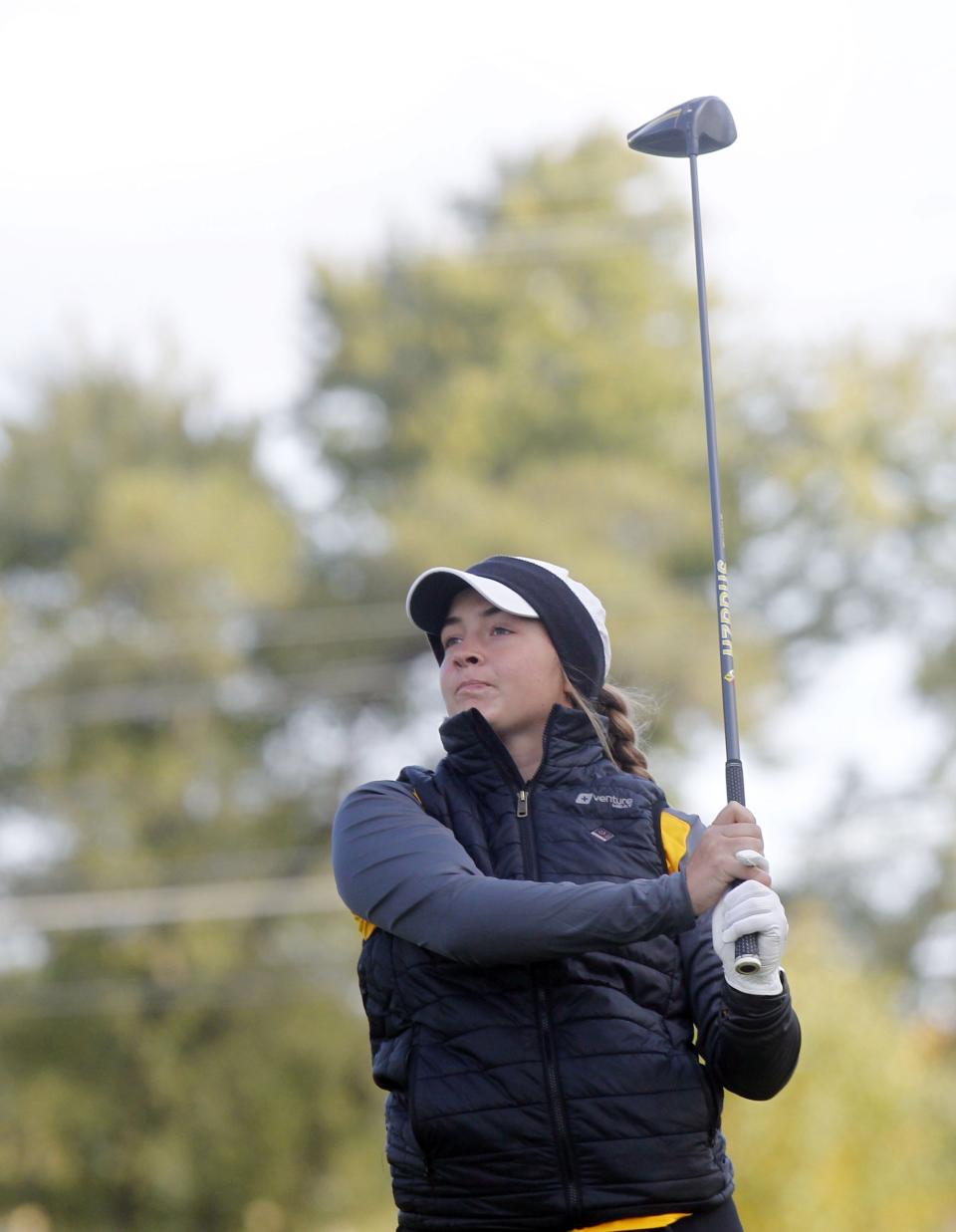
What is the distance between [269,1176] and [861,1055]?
636 cm

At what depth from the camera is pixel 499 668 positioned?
10.3 feet

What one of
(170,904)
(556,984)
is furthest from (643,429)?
(556,984)

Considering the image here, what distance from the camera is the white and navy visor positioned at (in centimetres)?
316

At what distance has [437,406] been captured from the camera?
20594mm

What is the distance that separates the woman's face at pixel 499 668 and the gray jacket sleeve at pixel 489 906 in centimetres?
29

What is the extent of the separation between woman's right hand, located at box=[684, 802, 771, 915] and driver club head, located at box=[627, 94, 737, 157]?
1268 millimetres

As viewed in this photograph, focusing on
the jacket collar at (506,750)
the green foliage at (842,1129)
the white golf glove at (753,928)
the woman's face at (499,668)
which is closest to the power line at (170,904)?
the green foliage at (842,1129)

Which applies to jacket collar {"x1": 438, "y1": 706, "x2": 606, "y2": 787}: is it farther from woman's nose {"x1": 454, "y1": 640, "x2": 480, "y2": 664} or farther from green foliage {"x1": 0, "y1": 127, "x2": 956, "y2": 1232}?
green foliage {"x1": 0, "y1": 127, "x2": 956, "y2": 1232}

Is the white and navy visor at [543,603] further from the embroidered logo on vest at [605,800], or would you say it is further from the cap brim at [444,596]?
the embroidered logo on vest at [605,800]

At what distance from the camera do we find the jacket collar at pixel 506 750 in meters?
2.99

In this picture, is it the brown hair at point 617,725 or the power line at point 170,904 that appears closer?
the brown hair at point 617,725

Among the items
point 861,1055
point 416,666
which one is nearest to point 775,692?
point 416,666

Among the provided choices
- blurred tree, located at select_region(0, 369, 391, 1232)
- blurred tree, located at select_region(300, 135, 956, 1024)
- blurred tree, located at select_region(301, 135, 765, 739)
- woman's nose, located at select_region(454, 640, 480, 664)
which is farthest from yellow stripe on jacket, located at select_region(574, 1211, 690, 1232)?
blurred tree, located at select_region(300, 135, 956, 1024)

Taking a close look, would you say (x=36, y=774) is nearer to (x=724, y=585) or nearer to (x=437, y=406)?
(x=437, y=406)
